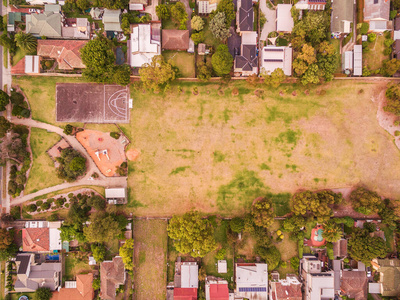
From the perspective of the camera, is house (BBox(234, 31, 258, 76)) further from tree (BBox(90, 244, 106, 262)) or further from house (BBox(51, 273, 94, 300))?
house (BBox(51, 273, 94, 300))

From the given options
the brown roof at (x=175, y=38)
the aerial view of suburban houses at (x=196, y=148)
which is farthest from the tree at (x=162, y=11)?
the brown roof at (x=175, y=38)

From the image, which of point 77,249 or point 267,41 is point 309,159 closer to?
point 267,41

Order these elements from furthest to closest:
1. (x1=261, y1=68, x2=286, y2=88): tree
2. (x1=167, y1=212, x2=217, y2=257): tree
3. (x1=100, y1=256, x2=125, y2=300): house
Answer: (x1=100, y1=256, x2=125, y2=300): house, (x1=261, y1=68, x2=286, y2=88): tree, (x1=167, y1=212, x2=217, y2=257): tree

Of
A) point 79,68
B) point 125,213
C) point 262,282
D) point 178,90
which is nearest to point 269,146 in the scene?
point 178,90

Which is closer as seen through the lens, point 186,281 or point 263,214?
point 263,214

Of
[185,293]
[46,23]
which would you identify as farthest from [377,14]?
[185,293]

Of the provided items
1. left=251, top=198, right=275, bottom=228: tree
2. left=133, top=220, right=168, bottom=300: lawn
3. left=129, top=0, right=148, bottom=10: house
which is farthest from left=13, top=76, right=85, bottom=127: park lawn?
left=251, top=198, right=275, bottom=228: tree

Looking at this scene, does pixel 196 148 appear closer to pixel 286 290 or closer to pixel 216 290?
pixel 216 290
